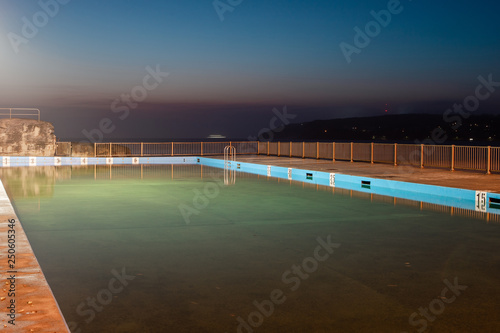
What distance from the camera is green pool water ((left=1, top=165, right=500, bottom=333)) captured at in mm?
5000

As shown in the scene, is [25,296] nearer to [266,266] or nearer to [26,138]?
[266,266]

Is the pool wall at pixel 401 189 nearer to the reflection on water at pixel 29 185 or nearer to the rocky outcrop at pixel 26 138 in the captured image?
the reflection on water at pixel 29 185

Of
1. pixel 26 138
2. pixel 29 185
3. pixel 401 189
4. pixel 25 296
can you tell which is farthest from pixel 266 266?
pixel 26 138

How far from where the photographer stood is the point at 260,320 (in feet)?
16.2

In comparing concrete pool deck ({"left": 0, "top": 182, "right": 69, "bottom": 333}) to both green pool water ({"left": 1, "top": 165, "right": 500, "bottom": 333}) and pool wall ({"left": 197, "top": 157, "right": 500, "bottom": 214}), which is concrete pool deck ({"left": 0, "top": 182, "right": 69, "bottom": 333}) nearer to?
green pool water ({"left": 1, "top": 165, "right": 500, "bottom": 333})

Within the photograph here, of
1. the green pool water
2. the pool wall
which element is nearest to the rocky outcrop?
the pool wall

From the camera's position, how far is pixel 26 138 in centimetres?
3622

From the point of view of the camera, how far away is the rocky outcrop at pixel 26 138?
35750 mm

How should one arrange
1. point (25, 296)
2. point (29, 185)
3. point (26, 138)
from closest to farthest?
point (25, 296), point (29, 185), point (26, 138)

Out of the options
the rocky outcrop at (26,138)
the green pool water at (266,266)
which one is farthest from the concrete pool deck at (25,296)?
the rocky outcrop at (26,138)

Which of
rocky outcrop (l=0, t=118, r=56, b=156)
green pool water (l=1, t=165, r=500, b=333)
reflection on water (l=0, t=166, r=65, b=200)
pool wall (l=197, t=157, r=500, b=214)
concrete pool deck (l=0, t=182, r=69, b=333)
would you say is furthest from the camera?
rocky outcrop (l=0, t=118, r=56, b=156)

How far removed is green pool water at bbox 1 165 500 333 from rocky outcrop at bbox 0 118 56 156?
2420 cm

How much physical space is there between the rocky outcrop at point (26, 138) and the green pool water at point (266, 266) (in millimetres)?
24197

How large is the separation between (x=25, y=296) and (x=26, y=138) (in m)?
34.2
